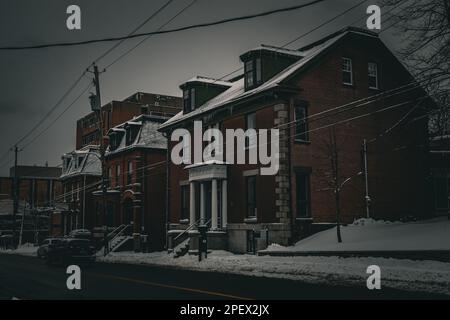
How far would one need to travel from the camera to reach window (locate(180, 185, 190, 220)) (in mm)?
36906

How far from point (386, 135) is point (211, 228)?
39.2 feet

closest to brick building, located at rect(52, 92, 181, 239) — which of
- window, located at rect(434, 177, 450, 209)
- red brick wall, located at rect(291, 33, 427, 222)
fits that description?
red brick wall, located at rect(291, 33, 427, 222)

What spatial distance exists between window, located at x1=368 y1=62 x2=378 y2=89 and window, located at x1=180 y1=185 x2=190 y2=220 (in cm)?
1445

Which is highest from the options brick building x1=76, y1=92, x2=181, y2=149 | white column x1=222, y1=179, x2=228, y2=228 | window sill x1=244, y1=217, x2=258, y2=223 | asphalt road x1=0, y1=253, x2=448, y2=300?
brick building x1=76, y1=92, x2=181, y2=149

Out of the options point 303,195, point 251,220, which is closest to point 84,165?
point 251,220

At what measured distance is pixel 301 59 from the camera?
100 ft

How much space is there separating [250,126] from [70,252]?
1211 centimetres

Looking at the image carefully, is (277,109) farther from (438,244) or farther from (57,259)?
(57,259)

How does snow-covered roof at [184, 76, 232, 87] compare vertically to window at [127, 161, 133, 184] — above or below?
above

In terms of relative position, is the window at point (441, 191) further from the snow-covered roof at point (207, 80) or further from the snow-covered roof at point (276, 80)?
the snow-covered roof at point (207, 80)

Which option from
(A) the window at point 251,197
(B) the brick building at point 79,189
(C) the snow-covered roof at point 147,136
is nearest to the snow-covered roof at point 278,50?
(A) the window at point 251,197

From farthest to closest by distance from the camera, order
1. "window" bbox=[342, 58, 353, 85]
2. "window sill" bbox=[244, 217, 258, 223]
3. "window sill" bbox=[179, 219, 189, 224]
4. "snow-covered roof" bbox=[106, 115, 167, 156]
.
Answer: "snow-covered roof" bbox=[106, 115, 167, 156] < "window sill" bbox=[179, 219, 189, 224] < "window" bbox=[342, 58, 353, 85] < "window sill" bbox=[244, 217, 258, 223]

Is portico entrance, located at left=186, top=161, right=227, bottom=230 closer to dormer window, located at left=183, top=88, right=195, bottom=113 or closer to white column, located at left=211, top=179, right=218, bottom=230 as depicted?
white column, located at left=211, top=179, right=218, bottom=230
